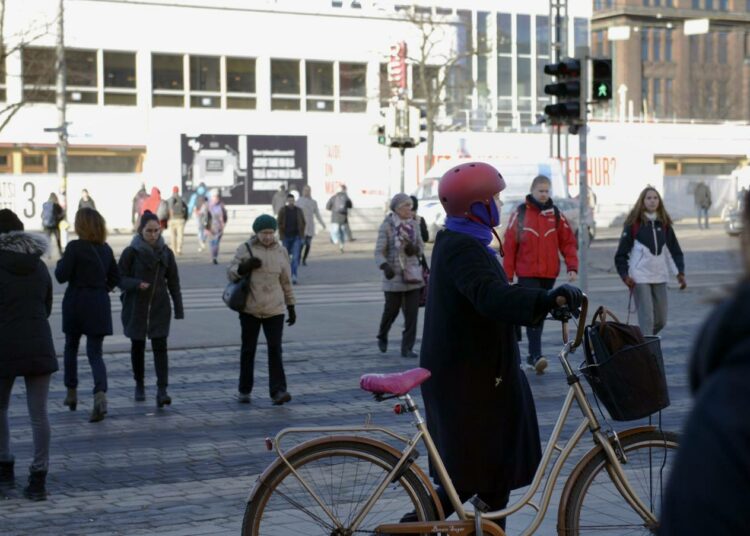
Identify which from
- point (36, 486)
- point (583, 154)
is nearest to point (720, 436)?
point (36, 486)

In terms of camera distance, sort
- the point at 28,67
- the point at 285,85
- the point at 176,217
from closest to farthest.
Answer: the point at 176,217
the point at 28,67
the point at 285,85

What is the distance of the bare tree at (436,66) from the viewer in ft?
159

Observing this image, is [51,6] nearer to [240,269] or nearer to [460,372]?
[240,269]

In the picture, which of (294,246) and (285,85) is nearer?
(294,246)

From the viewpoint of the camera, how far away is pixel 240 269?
417 inches

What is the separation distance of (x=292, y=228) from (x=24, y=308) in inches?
651

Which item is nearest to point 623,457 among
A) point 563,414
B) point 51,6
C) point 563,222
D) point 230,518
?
point 563,414

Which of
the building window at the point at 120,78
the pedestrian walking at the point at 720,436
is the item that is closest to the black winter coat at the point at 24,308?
the pedestrian walking at the point at 720,436

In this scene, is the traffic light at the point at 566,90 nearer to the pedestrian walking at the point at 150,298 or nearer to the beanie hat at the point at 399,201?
the beanie hat at the point at 399,201

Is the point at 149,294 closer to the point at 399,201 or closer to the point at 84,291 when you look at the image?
the point at 84,291

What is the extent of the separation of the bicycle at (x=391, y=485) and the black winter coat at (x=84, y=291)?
543cm

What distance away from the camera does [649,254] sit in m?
12.0

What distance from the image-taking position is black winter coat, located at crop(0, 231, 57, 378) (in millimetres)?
7488

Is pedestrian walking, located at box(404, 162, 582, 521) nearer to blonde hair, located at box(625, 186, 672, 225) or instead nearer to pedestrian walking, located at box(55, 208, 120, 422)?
pedestrian walking, located at box(55, 208, 120, 422)
